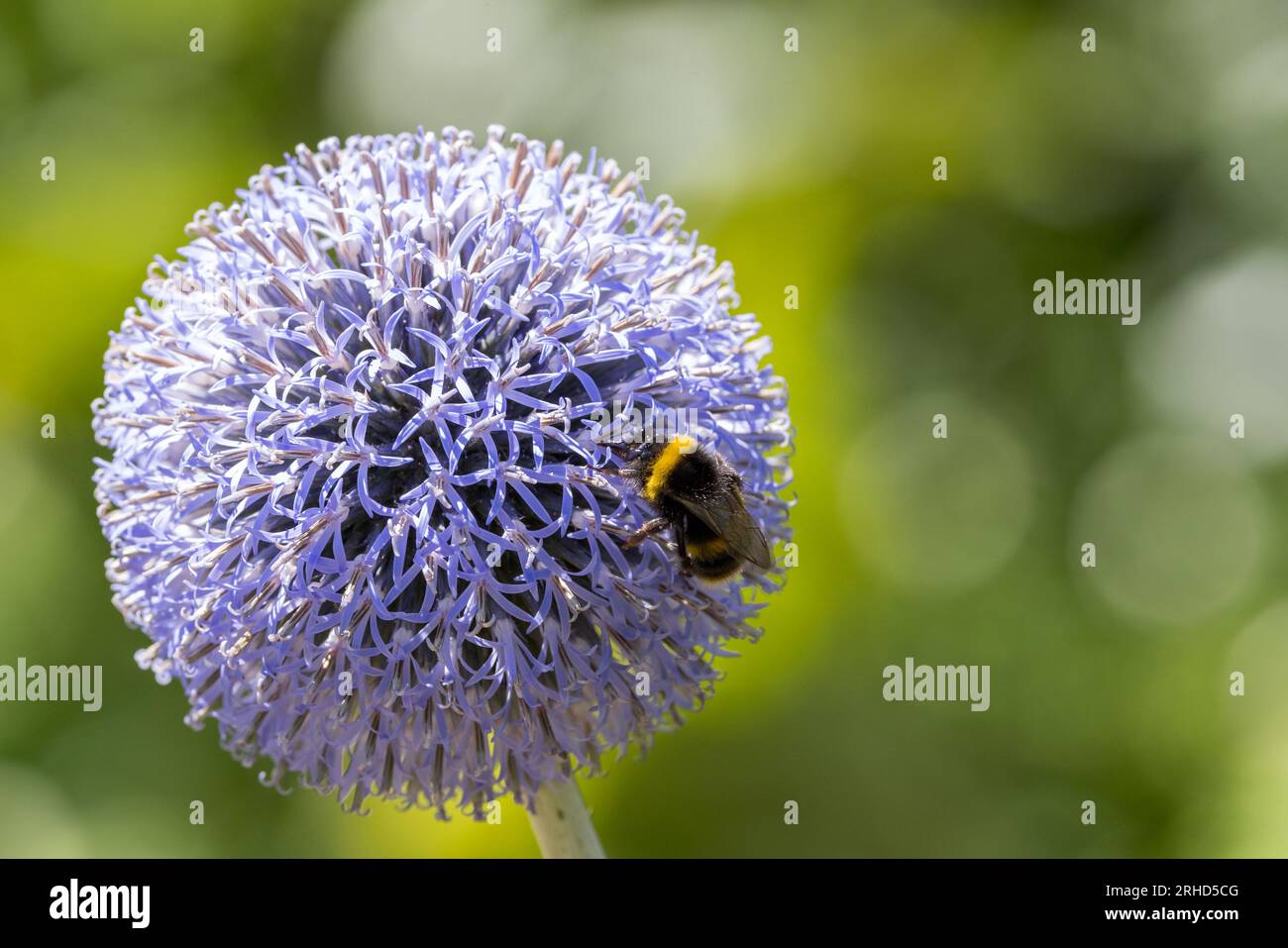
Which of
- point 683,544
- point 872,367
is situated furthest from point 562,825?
point 872,367

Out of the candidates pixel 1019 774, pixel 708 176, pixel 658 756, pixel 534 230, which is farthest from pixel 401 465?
pixel 1019 774

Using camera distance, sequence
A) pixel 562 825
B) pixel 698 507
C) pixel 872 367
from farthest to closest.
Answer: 1. pixel 872 367
2. pixel 562 825
3. pixel 698 507

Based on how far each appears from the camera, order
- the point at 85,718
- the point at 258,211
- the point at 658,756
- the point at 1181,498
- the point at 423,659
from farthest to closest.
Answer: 1. the point at 1181,498
2. the point at 85,718
3. the point at 658,756
4. the point at 258,211
5. the point at 423,659

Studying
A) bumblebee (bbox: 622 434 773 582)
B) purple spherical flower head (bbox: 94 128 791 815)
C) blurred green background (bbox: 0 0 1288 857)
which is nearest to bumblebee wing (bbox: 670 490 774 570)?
bumblebee (bbox: 622 434 773 582)

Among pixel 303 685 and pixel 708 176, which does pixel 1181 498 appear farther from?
pixel 303 685

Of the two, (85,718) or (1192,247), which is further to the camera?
(1192,247)

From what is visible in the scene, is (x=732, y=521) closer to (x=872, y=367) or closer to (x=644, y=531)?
(x=644, y=531)
